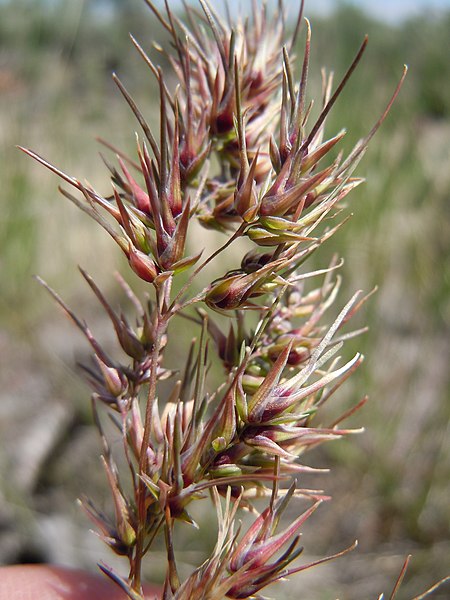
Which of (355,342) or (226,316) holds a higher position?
(226,316)

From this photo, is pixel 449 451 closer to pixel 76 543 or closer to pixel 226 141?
pixel 76 543

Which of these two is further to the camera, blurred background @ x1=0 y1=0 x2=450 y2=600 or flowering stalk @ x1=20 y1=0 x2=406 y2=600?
blurred background @ x1=0 y1=0 x2=450 y2=600

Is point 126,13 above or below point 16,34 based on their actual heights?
above

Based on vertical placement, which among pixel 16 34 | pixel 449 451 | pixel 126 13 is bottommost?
pixel 449 451

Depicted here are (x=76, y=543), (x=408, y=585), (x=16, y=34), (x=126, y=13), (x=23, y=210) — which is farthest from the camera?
(x=126, y=13)

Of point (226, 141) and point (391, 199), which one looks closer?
point (226, 141)

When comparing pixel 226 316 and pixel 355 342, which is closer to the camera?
pixel 226 316

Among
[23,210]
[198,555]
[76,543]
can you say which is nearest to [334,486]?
[198,555]

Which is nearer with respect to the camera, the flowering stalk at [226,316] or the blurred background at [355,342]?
the flowering stalk at [226,316]
